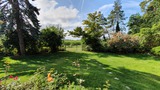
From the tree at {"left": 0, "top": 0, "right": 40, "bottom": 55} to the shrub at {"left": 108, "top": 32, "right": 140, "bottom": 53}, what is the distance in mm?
6698

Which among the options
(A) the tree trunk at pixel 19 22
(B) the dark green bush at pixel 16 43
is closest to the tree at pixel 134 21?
(B) the dark green bush at pixel 16 43

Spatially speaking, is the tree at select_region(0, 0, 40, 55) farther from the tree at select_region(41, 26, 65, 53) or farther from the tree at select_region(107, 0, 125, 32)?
the tree at select_region(107, 0, 125, 32)

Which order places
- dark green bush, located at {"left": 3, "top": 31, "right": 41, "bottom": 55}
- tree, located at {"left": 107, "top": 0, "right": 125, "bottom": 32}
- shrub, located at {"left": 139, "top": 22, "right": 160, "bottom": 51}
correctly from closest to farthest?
1. dark green bush, located at {"left": 3, "top": 31, "right": 41, "bottom": 55}
2. shrub, located at {"left": 139, "top": 22, "right": 160, "bottom": 51}
3. tree, located at {"left": 107, "top": 0, "right": 125, "bottom": 32}

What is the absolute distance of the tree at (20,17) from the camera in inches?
502

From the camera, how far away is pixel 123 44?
14.5m

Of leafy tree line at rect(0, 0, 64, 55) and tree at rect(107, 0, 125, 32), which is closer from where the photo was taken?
leafy tree line at rect(0, 0, 64, 55)

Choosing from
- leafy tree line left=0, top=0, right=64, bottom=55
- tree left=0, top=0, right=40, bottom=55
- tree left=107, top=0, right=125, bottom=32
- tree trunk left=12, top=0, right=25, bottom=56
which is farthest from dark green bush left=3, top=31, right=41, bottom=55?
tree left=107, top=0, right=125, bottom=32

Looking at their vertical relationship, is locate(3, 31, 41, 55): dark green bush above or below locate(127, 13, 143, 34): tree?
below

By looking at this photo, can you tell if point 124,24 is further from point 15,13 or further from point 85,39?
point 15,13

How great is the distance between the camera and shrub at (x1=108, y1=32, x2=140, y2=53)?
47.9 ft

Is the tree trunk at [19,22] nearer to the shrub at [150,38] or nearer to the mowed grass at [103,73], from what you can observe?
the mowed grass at [103,73]

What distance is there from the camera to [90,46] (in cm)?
1569

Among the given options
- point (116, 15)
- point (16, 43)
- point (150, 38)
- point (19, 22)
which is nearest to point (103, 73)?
point (19, 22)

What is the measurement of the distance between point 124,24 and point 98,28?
16.1 metres
